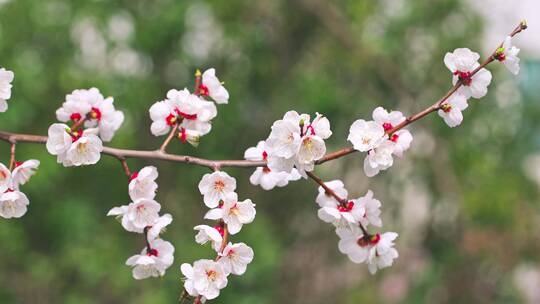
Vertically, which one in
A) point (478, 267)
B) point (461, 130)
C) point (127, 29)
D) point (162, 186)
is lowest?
point (478, 267)

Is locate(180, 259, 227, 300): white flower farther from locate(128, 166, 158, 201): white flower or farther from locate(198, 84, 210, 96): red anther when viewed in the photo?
locate(198, 84, 210, 96): red anther

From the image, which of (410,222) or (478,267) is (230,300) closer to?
(478,267)

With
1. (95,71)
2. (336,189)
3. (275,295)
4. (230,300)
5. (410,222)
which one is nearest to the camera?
(336,189)

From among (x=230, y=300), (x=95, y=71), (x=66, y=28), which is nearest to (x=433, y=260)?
(x=230, y=300)

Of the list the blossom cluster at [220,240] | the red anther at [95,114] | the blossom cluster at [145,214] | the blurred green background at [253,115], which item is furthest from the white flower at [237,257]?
the blurred green background at [253,115]

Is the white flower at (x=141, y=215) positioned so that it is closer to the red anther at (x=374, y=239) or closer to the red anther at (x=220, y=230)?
the red anther at (x=220, y=230)

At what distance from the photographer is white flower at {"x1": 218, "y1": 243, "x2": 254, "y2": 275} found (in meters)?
1.15

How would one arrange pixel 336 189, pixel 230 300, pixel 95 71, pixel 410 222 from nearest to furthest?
pixel 336 189 → pixel 230 300 → pixel 95 71 → pixel 410 222

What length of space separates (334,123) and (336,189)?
3.49 m

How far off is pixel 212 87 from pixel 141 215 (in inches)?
11.5

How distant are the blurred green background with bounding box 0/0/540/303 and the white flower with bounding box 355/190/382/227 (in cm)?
311

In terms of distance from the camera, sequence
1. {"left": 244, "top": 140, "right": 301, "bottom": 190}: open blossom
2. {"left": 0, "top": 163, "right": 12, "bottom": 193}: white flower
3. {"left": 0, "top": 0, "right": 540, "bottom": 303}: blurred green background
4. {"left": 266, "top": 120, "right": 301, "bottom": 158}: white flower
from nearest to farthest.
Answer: {"left": 266, "top": 120, "right": 301, "bottom": 158}: white flower → {"left": 0, "top": 163, "right": 12, "bottom": 193}: white flower → {"left": 244, "top": 140, "right": 301, "bottom": 190}: open blossom → {"left": 0, "top": 0, "right": 540, "bottom": 303}: blurred green background

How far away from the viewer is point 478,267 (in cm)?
457

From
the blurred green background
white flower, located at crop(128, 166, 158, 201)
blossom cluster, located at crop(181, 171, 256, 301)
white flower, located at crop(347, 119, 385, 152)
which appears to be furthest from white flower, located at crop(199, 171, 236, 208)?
the blurred green background
